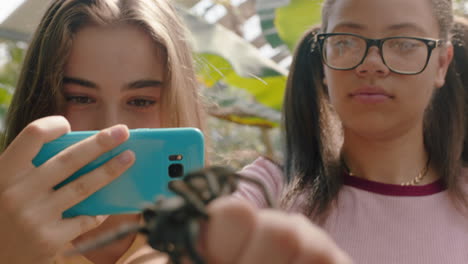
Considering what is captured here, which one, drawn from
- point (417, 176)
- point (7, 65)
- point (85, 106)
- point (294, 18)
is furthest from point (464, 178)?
point (7, 65)

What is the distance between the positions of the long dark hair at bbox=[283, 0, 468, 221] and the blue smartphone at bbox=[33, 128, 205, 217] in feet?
0.69

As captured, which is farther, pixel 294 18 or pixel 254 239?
pixel 294 18

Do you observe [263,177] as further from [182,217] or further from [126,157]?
[182,217]

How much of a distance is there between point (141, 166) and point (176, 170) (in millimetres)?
39

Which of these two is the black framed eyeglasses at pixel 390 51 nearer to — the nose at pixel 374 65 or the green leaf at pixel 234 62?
the nose at pixel 374 65

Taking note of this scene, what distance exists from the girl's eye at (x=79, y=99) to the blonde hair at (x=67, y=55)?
0.01m

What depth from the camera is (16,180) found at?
0.45 metres

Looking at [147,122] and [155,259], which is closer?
[155,259]

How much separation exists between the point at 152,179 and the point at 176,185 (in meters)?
0.30

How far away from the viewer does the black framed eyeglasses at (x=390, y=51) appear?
595 millimetres

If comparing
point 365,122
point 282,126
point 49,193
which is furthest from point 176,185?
point 282,126

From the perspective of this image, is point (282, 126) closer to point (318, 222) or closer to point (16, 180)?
point (318, 222)

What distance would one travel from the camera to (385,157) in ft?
2.24

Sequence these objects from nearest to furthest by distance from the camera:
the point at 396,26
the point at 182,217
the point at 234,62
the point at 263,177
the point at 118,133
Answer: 1. the point at 182,217
2. the point at 118,133
3. the point at 396,26
4. the point at 263,177
5. the point at 234,62
